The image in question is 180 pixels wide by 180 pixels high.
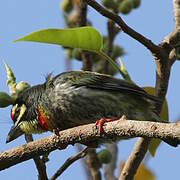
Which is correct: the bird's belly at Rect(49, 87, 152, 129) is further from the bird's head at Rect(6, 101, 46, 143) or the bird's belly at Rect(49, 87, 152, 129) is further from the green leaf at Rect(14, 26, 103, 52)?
the green leaf at Rect(14, 26, 103, 52)

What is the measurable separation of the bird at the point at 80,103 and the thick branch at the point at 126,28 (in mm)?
828

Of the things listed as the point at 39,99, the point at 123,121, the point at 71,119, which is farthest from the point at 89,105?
the point at 123,121

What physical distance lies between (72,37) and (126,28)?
45 cm

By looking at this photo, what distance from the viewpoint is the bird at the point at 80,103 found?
446 cm

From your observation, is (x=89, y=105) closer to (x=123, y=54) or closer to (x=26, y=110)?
(x=26, y=110)

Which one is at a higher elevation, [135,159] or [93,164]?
[135,159]

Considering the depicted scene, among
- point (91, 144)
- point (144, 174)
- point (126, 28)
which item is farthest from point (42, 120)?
point (126, 28)

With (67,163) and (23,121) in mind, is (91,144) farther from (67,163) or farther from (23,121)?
(23,121)

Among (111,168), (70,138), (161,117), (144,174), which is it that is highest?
(70,138)

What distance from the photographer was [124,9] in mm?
4730

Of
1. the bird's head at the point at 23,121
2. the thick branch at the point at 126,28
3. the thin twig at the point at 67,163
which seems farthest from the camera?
the bird's head at the point at 23,121

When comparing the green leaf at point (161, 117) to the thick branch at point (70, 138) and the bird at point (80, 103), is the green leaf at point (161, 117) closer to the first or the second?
the bird at point (80, 103)

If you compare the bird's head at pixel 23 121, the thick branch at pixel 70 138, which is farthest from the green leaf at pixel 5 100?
the bird's head at pixel 23 121

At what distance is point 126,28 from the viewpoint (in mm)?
3422
